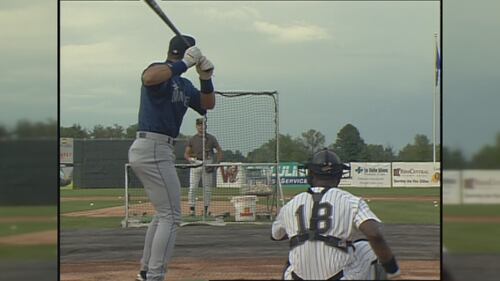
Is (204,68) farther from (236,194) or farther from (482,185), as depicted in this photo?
(236,194)

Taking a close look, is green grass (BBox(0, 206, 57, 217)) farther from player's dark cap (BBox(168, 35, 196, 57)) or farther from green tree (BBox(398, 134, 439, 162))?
green tree (BBox(398, 134, 439, 162))

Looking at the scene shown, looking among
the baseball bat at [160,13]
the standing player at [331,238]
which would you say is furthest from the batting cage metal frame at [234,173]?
the standing player at [331,238]

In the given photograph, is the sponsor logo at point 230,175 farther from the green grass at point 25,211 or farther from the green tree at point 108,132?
the green grass at point 25,211

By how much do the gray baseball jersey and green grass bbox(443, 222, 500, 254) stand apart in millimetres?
588

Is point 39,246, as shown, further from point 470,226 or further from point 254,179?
point 254,179

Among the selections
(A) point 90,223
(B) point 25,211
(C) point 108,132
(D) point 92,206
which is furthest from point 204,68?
(D) point 92,206

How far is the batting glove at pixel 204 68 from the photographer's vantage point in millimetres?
3928

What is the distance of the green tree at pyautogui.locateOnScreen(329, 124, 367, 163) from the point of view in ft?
19.1

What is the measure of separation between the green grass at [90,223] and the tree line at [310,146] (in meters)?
1.19

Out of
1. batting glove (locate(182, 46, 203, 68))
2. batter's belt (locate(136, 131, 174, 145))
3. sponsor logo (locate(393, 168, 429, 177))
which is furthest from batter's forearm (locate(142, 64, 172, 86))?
sponsor logo (locate(393, 168, 429, 177))

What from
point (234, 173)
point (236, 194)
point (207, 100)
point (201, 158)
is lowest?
point (236, 194)

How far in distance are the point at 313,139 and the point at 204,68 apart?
3139mm

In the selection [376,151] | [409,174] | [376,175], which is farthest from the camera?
[409,174]

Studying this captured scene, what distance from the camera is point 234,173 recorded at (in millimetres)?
8656
